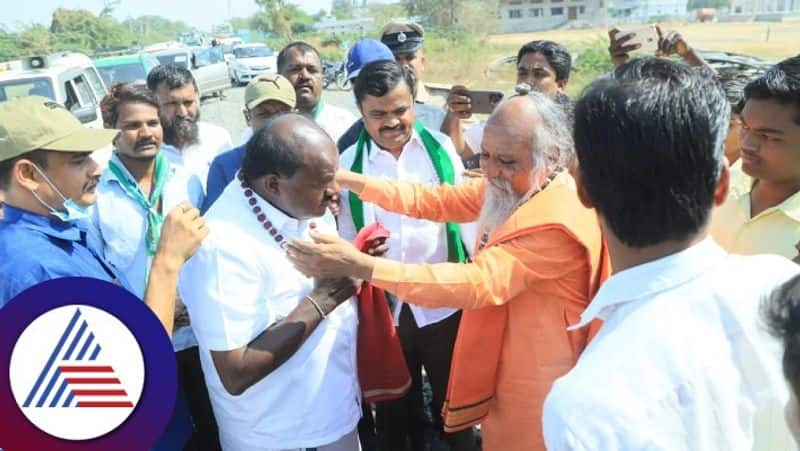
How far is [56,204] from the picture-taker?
6.03 feet

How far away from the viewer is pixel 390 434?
10.2 ft

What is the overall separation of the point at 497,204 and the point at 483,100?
58.3 inches

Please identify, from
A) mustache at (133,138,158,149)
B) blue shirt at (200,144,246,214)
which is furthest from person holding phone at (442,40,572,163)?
mustache at (133,138,158,149)

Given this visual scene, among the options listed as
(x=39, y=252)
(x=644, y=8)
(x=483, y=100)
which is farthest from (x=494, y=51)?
(x=644, y=8)

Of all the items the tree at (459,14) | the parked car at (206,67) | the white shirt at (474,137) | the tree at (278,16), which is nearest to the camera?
the white shirt at (474,137)

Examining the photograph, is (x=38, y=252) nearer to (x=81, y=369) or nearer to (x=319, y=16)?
(x=81, y=369)

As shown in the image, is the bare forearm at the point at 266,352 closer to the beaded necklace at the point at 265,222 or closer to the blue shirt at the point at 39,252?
the beaded necklace at the point at 265,222

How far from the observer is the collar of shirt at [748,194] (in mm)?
1932

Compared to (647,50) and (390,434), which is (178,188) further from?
(647,50)

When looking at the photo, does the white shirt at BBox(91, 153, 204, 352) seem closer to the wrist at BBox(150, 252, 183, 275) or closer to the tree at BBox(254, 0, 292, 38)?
the wrist at BBox(150, 252, 183, 275)

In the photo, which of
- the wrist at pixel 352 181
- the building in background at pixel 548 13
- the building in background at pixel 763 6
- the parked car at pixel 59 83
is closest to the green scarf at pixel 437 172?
the wrist at pixel 352 181

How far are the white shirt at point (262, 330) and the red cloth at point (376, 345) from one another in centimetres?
10

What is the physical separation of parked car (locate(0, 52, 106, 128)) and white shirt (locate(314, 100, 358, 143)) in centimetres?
488

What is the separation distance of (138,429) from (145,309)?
12.2 inches
